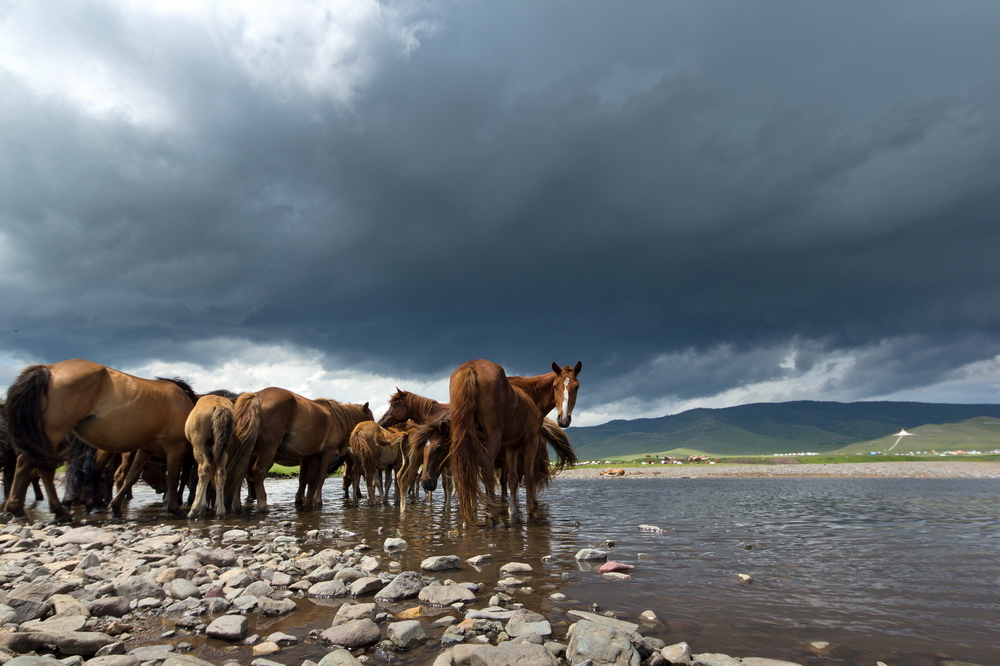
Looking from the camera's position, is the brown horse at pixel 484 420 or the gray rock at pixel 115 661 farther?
the brown horse at pixel 484 420

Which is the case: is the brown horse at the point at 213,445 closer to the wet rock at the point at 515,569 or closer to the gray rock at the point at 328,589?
the gray rock at the point at 328,589

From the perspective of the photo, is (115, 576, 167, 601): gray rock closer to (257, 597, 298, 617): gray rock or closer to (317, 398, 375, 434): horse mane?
(257, 597, 298, 617): gray rock

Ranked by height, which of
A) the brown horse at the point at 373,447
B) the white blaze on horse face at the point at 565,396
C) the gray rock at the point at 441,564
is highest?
the white blaze on horse face at the point at 565,396

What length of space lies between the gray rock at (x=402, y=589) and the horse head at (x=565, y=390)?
16.9ft

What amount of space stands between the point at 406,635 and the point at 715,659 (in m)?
2.00

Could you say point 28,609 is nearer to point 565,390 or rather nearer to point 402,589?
point 402,589

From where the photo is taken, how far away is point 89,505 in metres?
12.8

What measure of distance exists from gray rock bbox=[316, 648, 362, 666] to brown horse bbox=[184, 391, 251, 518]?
9154 millimetres

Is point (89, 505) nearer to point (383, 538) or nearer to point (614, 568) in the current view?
point (383, 538)

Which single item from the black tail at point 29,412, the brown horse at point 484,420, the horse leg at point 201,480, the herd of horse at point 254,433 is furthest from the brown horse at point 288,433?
the brown horse at point 484,420

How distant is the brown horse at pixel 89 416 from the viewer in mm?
8992

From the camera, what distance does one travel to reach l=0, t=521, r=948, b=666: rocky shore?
2949mm

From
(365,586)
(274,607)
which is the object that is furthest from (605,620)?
(274,607)

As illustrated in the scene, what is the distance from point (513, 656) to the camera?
2854 millimetres
